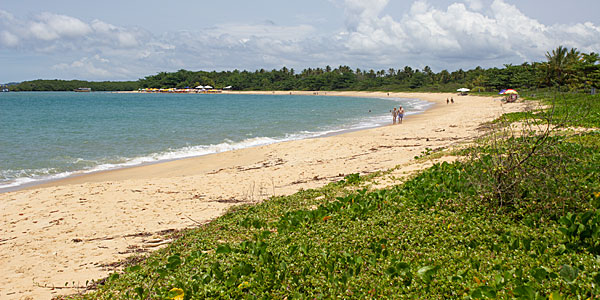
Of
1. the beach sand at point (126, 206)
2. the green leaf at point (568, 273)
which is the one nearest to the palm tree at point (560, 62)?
the beach sand at point (126, 206)

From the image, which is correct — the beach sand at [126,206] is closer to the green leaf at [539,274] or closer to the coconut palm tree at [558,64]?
the green leaf at [539,274]

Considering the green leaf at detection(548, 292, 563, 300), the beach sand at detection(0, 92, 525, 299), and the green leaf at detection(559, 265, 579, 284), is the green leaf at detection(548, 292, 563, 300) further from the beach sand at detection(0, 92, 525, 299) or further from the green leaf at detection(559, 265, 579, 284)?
the beach sand at detection(0, 92, 525, 299)

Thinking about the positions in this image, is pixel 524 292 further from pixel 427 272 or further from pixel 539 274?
pixel 427 272

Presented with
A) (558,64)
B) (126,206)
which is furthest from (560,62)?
(126,206)

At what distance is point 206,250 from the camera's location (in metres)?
6.18

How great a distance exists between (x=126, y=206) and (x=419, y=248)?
8.39 metres

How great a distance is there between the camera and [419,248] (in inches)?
199

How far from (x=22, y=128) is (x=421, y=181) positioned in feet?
128

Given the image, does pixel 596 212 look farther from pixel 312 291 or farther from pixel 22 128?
pixel 22 128

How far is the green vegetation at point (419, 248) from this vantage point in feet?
13.5

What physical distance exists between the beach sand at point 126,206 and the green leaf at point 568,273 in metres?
5.93

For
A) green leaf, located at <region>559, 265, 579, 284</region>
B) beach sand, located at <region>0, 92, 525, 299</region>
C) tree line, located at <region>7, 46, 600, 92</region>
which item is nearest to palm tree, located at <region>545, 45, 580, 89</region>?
tree line, located at <region>7, 46, 600, 92</region>

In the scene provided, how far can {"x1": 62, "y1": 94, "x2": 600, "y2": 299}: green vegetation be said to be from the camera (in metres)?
4.11

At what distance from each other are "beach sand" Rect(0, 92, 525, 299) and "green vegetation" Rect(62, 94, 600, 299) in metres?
1.34
